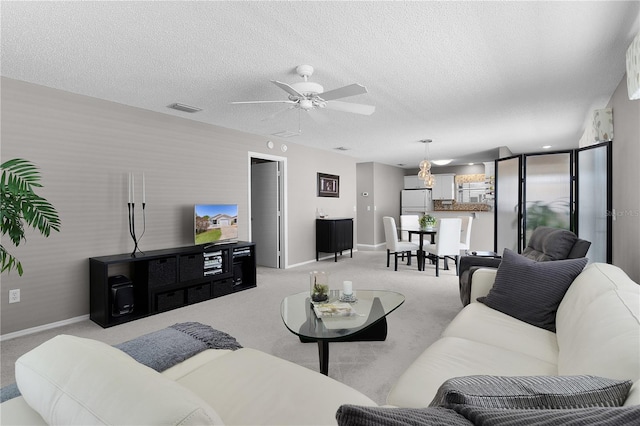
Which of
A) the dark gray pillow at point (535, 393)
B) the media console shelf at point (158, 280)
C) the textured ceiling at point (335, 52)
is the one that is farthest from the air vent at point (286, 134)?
the dark gray pillow at point (535, 393)

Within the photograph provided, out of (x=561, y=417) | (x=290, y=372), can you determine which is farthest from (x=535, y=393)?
(x=290, y=372)

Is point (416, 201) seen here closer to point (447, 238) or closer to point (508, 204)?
point (447, 238)

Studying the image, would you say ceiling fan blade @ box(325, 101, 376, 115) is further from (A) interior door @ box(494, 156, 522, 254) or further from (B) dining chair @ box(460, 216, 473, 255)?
(B) dining chair @ box(460, 216, 473, 255)

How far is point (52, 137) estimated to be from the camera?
3.34 meters

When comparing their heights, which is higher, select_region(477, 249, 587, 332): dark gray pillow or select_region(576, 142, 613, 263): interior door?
select_region(576, 142, 613, 263): interior door

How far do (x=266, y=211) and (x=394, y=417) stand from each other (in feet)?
19.5

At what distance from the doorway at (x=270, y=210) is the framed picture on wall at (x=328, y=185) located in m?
1.13

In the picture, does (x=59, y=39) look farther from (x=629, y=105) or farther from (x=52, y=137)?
(x=629, y=105)

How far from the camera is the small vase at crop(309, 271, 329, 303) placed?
2.63 metres

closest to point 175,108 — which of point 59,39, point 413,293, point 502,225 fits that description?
point 59,39

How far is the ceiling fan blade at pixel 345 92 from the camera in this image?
8.69 ft

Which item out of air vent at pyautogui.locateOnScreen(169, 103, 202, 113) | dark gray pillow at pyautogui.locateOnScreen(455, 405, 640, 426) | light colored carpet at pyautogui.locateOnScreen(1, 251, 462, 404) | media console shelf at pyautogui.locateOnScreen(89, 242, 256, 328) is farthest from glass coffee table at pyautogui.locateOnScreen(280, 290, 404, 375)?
air vent at pyautogui.locateOnScreen(169, 103, 202, 113)

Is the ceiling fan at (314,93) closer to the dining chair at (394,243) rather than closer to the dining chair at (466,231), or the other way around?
the dining chair at (394,243)

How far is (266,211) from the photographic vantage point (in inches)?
253
